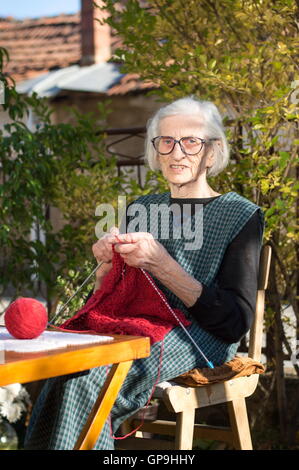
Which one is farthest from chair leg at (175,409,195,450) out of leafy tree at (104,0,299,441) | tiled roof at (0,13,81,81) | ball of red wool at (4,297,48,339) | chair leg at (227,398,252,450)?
tiled roof at (0,13,81,81)

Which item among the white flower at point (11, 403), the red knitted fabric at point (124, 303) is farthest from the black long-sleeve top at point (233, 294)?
the white flower at point (11, 403)

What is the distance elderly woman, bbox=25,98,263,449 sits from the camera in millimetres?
2213

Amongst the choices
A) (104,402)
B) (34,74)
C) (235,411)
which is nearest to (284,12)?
(235,411)

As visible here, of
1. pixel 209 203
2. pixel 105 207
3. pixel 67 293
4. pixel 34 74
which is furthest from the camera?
pixel 34 74

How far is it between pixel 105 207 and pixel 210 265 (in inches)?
62.7

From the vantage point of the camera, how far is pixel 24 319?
196 cm

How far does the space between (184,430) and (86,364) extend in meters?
0.70

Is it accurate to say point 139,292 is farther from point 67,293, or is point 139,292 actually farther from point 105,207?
point 105,207


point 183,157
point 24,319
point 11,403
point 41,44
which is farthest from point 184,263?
point 41,44

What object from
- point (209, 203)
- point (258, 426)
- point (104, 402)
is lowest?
point (258, 426)

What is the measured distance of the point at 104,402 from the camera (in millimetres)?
2004

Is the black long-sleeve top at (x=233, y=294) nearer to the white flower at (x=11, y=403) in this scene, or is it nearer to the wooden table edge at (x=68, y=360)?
the wooden table edge at (x=68, y=360)

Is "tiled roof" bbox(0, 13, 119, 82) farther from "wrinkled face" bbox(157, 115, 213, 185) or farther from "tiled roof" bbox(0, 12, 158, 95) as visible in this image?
"wrinkled face" bbox(157, 115, 213, 185)

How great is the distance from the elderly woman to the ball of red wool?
11.0 inches
